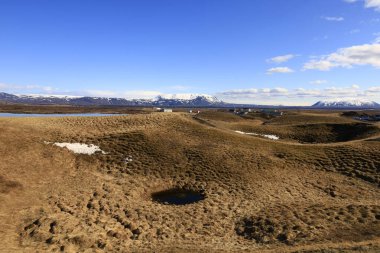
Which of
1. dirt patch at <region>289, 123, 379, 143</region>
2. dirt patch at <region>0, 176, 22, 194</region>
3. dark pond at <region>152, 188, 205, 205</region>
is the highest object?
dirt patch at <region>289, 123, 379, 143</region>

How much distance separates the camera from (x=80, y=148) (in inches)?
1635

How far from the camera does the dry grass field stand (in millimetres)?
23516

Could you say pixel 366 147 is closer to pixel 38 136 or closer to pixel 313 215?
pixel 313 215

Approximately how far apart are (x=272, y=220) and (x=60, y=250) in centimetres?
1622

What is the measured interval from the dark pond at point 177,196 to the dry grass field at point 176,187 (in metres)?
0.72

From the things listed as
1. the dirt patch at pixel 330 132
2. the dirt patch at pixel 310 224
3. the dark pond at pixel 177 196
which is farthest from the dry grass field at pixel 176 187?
the dirt patch at pixel 330 132

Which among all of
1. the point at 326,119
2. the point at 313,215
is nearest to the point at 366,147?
the point at 313,215

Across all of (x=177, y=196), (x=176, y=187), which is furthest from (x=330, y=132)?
(x=177, y=196)

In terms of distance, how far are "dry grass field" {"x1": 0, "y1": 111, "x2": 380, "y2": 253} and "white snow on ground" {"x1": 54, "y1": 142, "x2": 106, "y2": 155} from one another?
832 millimetres

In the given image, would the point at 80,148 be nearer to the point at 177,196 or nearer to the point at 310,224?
the point at 177,196

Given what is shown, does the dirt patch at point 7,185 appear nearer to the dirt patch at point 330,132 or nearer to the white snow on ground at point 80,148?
the white snow on ground at point 80,148

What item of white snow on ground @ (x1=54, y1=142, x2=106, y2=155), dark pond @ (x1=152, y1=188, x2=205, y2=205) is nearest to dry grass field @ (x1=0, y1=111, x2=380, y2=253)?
dark pond @ (x1=152, y1=188, x2=205, y2=205)

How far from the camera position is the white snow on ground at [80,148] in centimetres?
4081

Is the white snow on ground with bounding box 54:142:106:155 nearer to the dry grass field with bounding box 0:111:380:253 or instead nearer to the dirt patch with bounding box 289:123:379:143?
the dry grass field with bounding box 0:111:380:253
